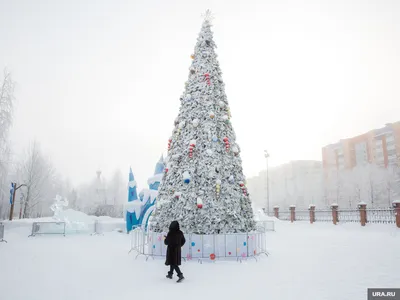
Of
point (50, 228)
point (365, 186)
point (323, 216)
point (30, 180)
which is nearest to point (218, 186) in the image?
point (50, 228)

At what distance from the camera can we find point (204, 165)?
10.3 meters

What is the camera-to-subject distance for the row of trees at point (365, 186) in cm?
4334

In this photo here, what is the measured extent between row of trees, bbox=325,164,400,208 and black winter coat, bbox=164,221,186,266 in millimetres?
43981

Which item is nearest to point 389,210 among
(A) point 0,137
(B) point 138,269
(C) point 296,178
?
(B) point 138,269

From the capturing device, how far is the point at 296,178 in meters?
77.6

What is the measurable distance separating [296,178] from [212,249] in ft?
243

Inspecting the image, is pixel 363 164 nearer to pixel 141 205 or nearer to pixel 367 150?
pixel 367 150

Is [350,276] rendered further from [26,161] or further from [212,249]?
[26,161]

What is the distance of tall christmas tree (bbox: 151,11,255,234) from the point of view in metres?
9.83

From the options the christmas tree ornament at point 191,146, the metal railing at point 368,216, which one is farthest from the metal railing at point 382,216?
the christmas tree ornament at point 191,146

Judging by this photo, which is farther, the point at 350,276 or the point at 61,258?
the point at 61,258

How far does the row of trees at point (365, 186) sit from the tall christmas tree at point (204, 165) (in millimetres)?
40494

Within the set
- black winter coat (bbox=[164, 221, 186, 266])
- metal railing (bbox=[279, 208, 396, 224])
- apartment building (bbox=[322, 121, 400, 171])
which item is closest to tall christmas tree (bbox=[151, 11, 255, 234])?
black winter coat (bbox=[164, 221, 186, 266])

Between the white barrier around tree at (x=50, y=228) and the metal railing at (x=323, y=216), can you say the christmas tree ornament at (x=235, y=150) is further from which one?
the metal railing at (x=323, y=216)
